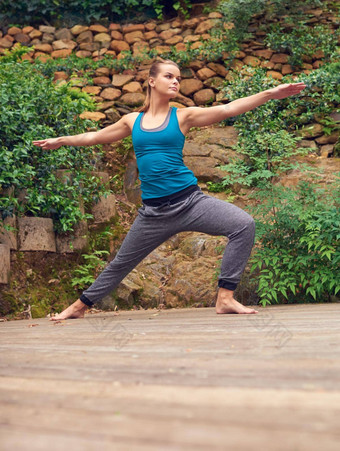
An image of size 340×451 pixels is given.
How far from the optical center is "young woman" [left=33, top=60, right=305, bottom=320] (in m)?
2.82

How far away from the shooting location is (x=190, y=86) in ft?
22.6

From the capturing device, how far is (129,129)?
316cm

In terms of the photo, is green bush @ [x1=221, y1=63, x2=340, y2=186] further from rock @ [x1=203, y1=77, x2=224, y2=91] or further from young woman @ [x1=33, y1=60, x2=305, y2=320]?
young woman @ [x1=33, y1=60, x2=305, y2=320]

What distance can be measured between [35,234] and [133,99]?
11.1 feet

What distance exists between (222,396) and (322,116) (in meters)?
5.85

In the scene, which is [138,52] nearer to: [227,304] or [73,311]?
[73,311]

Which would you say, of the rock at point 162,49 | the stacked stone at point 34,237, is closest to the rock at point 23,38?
the rock at point 162,49

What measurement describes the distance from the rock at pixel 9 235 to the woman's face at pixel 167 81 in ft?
5.33

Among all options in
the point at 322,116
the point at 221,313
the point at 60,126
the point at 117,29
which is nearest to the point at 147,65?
the point at 117,29

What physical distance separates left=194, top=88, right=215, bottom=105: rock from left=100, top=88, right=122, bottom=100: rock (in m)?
1.13

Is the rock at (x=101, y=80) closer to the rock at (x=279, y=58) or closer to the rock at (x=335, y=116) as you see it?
the rock at (x=279, y=58)

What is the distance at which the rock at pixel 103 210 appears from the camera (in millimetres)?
4742

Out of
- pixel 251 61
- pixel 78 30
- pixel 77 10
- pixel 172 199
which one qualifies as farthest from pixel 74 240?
pixel 77 10

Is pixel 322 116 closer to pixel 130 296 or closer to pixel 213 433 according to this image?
pixel 130 296
